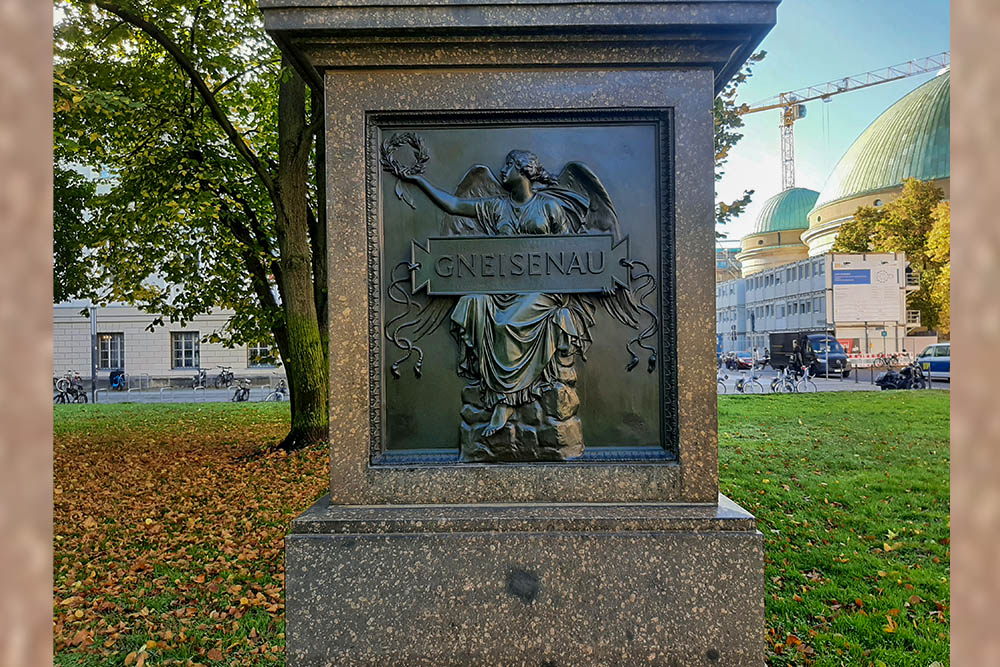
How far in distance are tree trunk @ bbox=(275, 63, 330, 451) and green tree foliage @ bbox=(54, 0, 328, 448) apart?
19 mm

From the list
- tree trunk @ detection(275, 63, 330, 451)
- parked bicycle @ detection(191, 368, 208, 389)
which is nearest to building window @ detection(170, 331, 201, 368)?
parked bicycle @ detection(191, 368, 208, 389)

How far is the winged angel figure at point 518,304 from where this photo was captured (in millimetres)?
3494

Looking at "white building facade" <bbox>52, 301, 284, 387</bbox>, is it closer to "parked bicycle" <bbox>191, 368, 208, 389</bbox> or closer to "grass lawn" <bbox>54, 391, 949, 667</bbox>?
"parked bicycle" <bbox>191, 368, 208, 389</bbox>

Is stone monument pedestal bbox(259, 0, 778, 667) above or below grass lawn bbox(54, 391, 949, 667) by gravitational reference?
above

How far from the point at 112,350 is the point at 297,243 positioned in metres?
30.5

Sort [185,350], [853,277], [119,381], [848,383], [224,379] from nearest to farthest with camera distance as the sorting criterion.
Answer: [853,277] → [848,383] → [224,379] → [119,381] → [185,350]

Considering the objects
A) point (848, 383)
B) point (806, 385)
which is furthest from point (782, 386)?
point (848, 383)

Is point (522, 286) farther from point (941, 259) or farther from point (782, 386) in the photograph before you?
point (941, 259)

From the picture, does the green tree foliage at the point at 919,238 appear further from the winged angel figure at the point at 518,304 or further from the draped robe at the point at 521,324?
the draped robe at the point at 521,324

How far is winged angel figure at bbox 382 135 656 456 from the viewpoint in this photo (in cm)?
349

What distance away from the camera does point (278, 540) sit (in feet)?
20.4

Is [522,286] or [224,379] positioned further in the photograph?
[224,379]

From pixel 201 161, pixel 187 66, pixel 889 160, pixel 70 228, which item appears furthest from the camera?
pixel 889 160

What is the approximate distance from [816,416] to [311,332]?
12229mm
